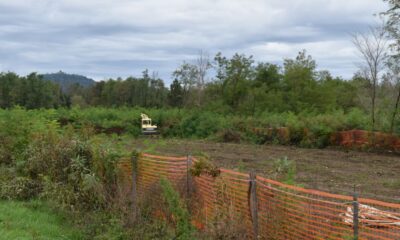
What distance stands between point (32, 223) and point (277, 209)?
4.45 metres

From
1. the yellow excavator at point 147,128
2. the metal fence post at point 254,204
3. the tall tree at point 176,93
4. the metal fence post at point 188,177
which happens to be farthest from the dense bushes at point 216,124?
the tall tree at point 176,93

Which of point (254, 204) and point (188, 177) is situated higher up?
point (188, 177)

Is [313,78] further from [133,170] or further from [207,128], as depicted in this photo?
[133,170]

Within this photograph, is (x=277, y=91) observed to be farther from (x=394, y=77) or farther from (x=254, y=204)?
(x=254, y=204)

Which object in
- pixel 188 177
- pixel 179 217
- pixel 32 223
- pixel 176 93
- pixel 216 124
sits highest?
pixel 176 93

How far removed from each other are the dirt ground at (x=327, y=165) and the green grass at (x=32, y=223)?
2.10 meters

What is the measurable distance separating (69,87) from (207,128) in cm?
7863

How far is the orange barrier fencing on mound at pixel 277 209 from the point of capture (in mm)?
5234

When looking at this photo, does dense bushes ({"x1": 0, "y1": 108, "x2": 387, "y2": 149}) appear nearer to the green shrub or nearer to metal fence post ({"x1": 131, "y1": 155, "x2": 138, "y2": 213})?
metal fence post ({"x1": 131, "y1": 155, "x2": 138, "y2": 213})

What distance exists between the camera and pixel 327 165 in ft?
57.1

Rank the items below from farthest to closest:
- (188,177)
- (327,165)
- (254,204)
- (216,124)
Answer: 1. (216,124)
2. (327,165)
3. (188,177)
4. (254,204)

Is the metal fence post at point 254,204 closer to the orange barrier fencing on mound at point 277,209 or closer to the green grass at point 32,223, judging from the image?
the orange barrier fencing on mound at point 277,209

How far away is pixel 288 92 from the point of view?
41438 mm

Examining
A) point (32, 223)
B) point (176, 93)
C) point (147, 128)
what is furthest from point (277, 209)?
point (176, 93)
